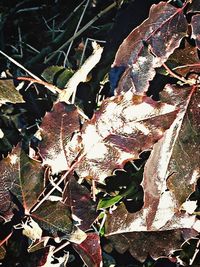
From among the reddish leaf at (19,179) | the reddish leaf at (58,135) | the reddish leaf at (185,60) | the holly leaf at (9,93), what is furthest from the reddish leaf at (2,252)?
the reddish leaf at (185,60)

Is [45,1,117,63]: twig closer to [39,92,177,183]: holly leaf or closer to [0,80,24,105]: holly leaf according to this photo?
[0,80,24,105]: holly leaf

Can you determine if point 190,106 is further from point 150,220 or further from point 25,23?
point 25,23

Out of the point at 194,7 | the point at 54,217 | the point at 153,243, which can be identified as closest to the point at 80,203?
the point at 54,217

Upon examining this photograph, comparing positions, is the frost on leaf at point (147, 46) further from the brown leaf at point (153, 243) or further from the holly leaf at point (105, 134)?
the brown leaf at point (153, 243)

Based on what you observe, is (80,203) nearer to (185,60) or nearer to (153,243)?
(153,243)

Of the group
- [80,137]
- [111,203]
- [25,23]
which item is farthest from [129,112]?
[25,23]
